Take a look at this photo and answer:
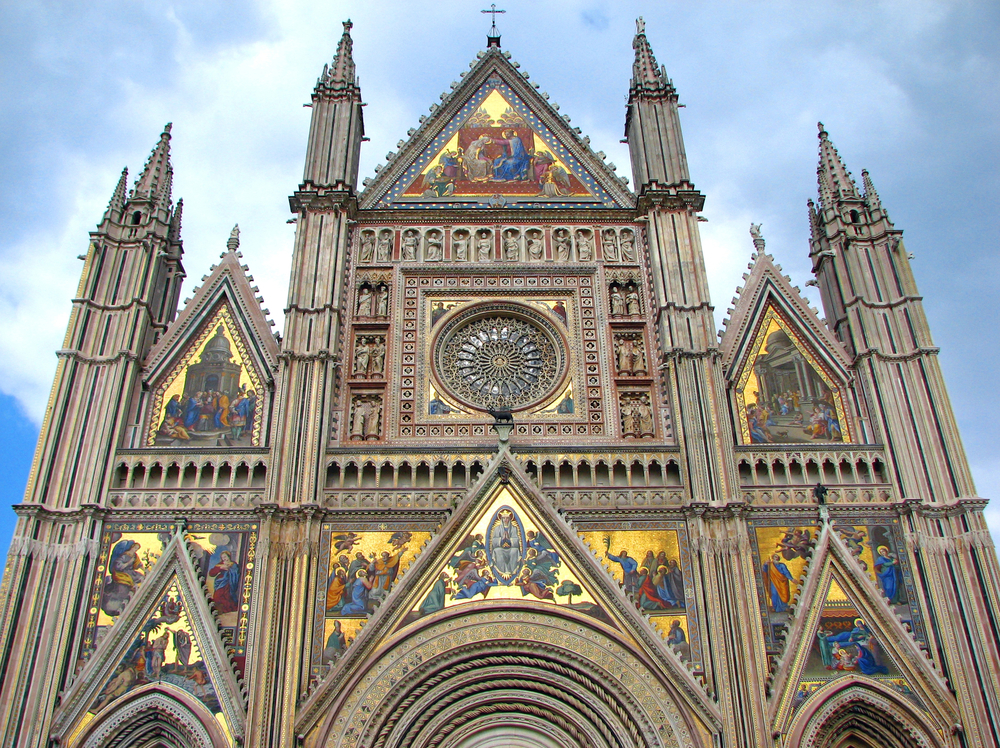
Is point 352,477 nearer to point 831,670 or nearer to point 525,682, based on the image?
point 525,682

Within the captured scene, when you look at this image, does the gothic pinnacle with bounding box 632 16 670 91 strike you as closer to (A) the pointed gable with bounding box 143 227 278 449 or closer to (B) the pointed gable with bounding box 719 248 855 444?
(B) the pointed gable with bounding box 719 248 855 444

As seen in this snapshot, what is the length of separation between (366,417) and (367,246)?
14.7ft

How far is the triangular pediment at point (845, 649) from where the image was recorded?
15188 mm

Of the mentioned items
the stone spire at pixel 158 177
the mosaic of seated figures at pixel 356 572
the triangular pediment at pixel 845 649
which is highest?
the stone spire at pixel 158 177

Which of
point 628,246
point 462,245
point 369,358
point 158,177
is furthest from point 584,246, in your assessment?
point 158,177

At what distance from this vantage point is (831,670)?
15500 millimetres

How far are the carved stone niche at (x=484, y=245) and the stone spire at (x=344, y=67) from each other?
5.37 metres

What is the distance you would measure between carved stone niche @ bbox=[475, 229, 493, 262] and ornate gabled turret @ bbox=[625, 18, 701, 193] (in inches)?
147

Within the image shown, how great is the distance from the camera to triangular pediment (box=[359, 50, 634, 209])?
69.7 ft

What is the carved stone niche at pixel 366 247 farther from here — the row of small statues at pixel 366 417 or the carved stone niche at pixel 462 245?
the row of small statues at pixel 366 417

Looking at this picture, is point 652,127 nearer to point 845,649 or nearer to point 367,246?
point 367,246

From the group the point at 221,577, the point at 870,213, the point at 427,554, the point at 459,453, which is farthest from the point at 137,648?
the point at 870,213

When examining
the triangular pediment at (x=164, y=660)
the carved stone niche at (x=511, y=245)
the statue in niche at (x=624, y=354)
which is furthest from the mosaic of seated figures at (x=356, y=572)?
the carved stone niche at (x=511, y=245)

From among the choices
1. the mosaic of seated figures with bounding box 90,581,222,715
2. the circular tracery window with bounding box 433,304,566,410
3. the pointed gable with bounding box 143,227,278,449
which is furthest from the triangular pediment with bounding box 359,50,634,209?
the mosaic of seated figures with bounding box 90,581,222,715
